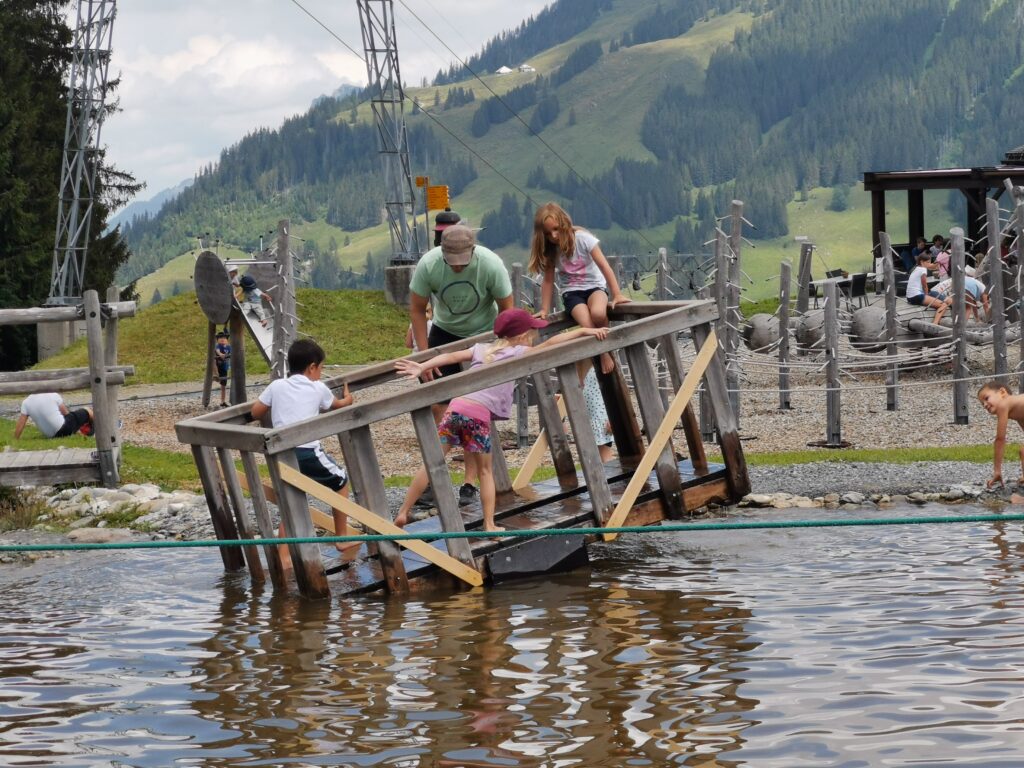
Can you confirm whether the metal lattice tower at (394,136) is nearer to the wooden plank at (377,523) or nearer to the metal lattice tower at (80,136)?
the metal lattice tower at (80,136)

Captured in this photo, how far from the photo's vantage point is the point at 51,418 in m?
19.3

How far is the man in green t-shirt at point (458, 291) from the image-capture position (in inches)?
393

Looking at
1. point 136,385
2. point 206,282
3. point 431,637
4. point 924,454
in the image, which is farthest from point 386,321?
point 431,637

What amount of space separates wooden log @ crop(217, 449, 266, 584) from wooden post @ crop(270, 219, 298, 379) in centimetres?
724

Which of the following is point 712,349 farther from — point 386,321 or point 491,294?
point 386,321

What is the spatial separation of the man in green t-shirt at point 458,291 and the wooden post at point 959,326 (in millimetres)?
8997

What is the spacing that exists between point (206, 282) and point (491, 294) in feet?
43.8

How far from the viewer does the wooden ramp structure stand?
8.77 m

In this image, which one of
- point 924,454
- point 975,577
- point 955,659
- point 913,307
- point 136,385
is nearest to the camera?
point 955,659

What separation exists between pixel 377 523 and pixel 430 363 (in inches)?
52.3

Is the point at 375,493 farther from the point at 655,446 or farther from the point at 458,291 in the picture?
the point at 655,446

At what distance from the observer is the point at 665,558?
1055 cm

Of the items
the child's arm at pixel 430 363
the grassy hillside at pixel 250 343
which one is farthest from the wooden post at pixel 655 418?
the grassy hillside at pixel 250 343

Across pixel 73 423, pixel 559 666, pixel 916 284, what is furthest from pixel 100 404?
pixel 916 284
